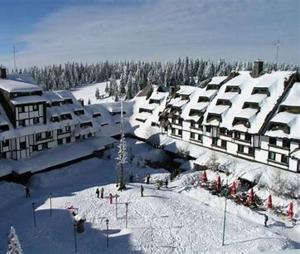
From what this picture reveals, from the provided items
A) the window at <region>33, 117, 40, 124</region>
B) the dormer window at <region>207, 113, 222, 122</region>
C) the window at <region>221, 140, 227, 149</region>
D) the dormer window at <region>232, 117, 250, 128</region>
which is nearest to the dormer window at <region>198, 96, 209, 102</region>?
the dormer window at <region>207, 113, 222, 122</region>

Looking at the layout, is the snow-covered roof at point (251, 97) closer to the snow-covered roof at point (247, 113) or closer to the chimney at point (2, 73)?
the snow-covered roof at point (247, 113)

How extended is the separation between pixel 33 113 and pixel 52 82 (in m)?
107

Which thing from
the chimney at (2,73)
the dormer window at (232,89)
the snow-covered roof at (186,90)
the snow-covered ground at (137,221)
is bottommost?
the snow-covered ground at (137,221)

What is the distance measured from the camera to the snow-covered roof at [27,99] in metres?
40.4

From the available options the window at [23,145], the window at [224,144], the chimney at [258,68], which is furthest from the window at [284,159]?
the window at [23,145]

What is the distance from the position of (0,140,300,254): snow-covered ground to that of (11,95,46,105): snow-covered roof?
29.7 ft

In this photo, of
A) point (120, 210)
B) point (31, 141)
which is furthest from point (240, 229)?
point (31, 141)

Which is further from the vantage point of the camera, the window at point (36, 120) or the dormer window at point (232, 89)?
the dormer window at point (232, 89)

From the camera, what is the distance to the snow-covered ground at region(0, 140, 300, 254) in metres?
26.2

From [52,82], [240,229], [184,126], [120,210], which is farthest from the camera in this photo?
[52,82]

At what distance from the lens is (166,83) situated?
131m

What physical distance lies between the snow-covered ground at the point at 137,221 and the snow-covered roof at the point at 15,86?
1075 centimetres

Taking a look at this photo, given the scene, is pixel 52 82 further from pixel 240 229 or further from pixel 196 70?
pixel 240 229

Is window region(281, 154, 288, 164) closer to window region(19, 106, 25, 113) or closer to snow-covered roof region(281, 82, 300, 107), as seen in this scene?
snow-covered roof region(281, 82, 300, 107)
